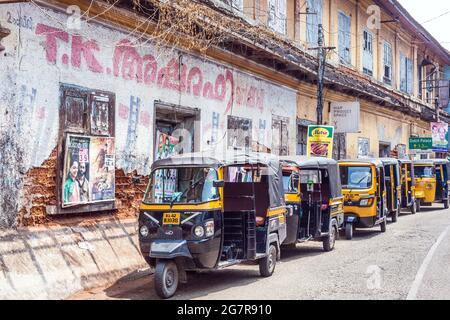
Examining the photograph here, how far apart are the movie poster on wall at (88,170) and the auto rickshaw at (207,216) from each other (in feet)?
5.85

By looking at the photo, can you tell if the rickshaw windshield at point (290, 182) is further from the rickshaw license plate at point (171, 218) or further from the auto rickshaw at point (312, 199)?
the rickshaw license plate at point (171, 218)

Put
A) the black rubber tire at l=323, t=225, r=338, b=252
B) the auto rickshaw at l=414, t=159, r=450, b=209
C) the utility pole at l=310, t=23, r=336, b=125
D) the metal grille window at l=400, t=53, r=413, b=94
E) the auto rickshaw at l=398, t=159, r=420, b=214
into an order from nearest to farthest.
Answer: the black rubber tire at l=323, t=225, r=338, b=252 → the utility pole at l=310, t=23, r=336, b=125 → the auto rickshaw at l=398, t=159, r=420, b=214 → the auto rickshaw at l=414, t=159, r=450, b=209 → the metal grille window at l=400, t=53, r=413, b=94

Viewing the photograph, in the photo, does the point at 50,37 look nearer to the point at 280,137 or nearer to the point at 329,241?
the point at 329,241

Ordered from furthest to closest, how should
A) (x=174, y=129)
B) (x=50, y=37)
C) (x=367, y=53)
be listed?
(x=367, y=53) < (x=174, y=129) < (x=50, y=37)

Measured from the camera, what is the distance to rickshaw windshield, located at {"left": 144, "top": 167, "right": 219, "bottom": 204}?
852 cm

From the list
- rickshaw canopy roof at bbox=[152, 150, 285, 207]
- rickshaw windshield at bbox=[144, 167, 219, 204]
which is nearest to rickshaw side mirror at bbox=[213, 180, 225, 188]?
rickshaw windshield at bbox=[144, 167, 219, 204]

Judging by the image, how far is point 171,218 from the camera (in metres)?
8.31

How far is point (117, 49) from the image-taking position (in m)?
11.3

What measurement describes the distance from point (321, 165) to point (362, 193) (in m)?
2.59

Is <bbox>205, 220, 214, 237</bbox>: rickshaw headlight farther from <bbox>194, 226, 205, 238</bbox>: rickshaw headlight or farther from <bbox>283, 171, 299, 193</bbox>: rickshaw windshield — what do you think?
<bbox>283, 171, 299, 193</bbox>: rickshaw windshield

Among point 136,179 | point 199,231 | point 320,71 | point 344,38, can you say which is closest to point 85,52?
point 136,179

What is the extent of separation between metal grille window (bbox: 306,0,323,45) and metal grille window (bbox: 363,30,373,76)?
6.01m

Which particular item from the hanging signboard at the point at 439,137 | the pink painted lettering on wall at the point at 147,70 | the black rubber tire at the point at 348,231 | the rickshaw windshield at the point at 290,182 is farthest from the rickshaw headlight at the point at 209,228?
the hanging signboard at the point at 439,137

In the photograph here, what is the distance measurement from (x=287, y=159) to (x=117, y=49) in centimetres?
443
